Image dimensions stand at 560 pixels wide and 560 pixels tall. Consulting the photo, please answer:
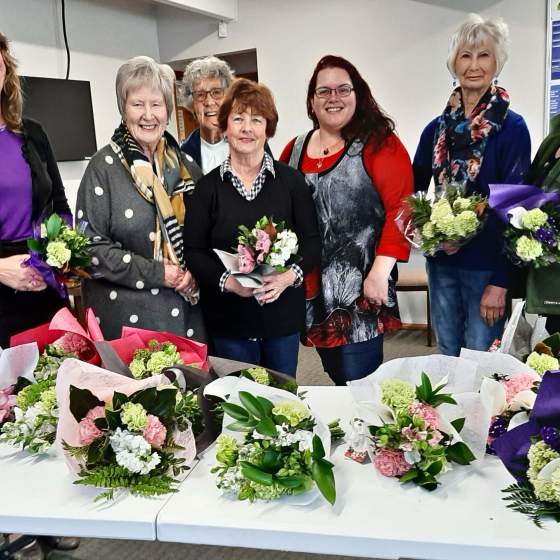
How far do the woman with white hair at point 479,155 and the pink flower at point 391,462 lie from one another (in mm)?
1100

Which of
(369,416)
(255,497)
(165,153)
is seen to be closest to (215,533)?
(255,497)

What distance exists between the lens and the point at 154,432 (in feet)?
4.22

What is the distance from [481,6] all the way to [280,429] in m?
4.47

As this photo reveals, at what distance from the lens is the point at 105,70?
5332 mm

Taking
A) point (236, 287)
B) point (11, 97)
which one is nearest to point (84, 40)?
point (11, 97)

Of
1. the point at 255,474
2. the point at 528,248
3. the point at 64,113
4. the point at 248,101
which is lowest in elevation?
the point at 255,474

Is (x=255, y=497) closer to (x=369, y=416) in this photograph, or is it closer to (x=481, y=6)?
(x=369, y=416)

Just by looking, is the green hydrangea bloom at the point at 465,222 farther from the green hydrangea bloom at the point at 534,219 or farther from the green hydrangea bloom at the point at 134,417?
the green hydrangea bloom at the point at 134,417

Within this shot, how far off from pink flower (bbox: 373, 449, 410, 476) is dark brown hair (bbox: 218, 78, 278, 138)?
1.27 meters

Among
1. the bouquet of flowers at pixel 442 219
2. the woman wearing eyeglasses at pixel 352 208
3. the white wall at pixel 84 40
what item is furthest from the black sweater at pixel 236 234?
the white wall at pixel 84 40

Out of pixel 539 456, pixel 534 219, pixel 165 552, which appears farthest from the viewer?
pixel 165 552

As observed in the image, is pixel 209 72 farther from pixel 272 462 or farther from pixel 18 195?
pixel 272 462

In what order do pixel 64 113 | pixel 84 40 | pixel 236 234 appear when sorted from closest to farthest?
pixel 236 234 → pixel 64 113 → pixel 84 40

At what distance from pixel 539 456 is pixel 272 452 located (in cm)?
51
